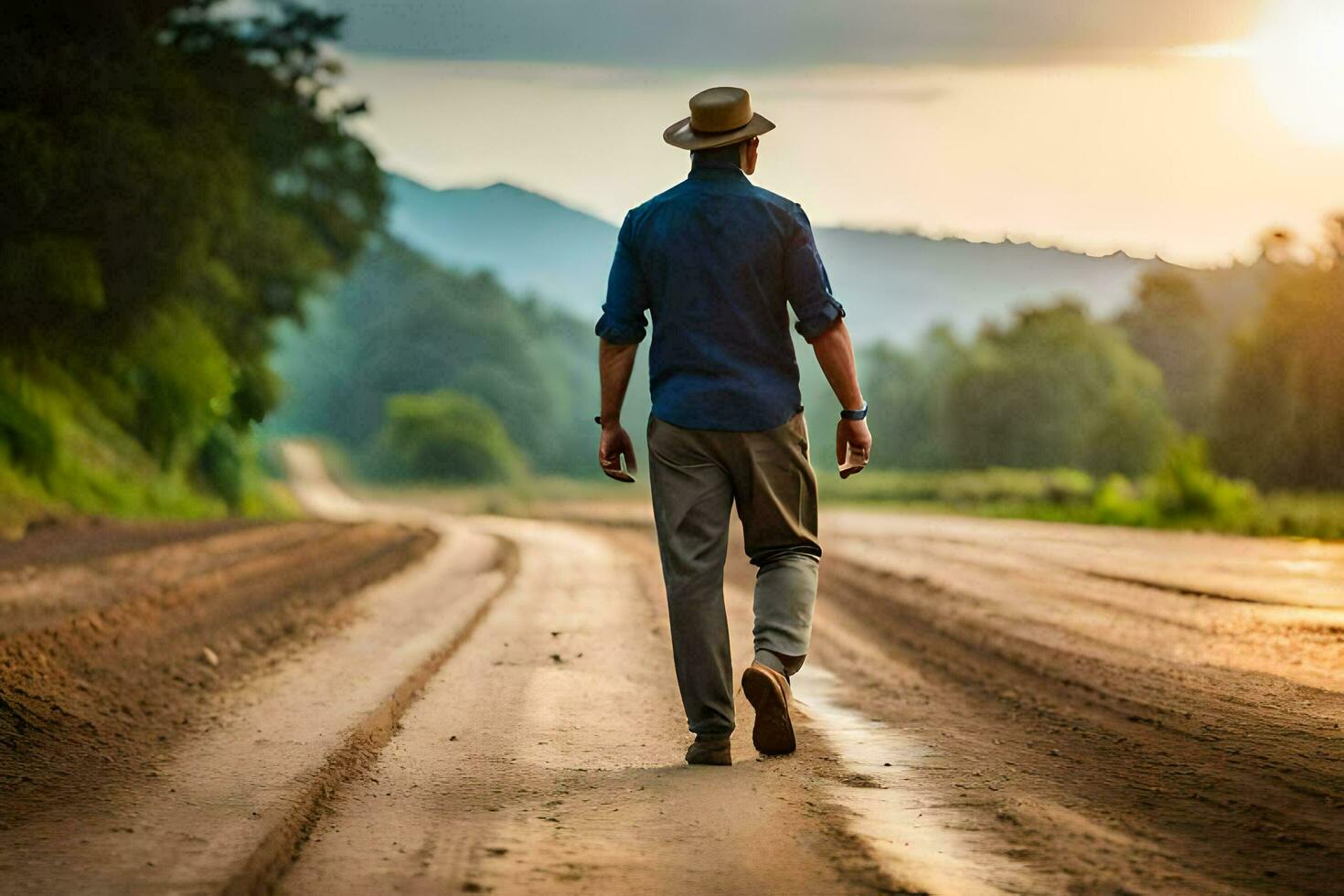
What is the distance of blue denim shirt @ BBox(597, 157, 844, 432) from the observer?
556 cm

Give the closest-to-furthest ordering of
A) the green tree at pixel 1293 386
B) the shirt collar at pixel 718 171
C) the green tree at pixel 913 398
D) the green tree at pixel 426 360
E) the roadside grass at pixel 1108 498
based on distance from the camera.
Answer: the shirt collar at pixel 718 171, the roadside grass at pixel 1108 498, the green tree at pixel 1293 386, the green tree at pixel 913 398, the green tree at pixel 426 360

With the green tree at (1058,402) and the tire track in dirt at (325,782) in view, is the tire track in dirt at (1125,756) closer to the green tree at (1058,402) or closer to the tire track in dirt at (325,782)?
the tire track in dirt at (325,782)

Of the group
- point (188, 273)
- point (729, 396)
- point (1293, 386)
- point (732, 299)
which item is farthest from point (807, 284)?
point (1293, 386)

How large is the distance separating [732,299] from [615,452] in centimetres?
73

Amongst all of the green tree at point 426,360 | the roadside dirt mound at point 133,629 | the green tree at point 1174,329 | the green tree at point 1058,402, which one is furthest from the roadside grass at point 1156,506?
the green tree at point 426,360

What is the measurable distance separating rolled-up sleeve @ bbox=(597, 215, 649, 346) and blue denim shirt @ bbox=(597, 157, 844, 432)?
0.08 meters

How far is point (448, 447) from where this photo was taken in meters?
98.7

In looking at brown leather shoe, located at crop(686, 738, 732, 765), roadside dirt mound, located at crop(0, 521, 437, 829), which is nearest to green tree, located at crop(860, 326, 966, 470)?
roadside dirt mound, located at crop(0, 521, 437, 829)

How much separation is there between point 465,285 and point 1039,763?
134691 millimetres

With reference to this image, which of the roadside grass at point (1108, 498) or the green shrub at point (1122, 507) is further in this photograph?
the green shrub at point (1122, 507)

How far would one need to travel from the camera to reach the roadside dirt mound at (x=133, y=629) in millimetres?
6199

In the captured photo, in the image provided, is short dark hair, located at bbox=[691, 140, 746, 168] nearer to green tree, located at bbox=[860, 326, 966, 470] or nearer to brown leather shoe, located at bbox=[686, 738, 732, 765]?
brown leather shoe, located at bbox=[686, 738, 732, 765]

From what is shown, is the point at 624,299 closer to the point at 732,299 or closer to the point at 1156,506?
the point at 732,299

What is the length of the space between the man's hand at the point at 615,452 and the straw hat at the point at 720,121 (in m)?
1.05
